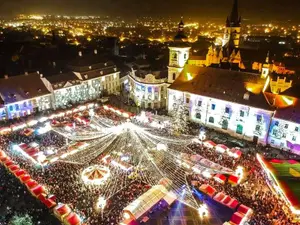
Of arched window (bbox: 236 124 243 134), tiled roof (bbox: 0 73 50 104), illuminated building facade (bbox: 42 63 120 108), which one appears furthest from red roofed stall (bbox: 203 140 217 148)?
tiled roof (bbox: 0 73 50 104)

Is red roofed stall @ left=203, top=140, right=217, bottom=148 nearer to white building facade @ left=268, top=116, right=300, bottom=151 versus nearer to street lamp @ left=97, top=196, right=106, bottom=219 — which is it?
white building facade @ left=268, top=116, right=300, bottom=151

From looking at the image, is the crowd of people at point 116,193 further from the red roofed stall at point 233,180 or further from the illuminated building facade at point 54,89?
the illuminated building facade at point 54,89

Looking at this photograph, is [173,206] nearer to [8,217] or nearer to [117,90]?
[8,217]

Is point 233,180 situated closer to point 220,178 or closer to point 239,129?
point 220,178

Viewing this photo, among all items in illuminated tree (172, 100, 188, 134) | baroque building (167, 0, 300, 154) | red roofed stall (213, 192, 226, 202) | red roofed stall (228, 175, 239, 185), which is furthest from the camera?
illuminated tree (172, 100, 188, 134)

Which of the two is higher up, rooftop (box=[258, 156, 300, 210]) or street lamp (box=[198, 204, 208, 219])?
rooftop (box=[258, 156, 300, 210])

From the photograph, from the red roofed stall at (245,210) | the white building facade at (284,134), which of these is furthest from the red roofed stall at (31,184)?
the white building facade at (284,134)

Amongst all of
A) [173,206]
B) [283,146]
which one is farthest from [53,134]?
[283,146]
